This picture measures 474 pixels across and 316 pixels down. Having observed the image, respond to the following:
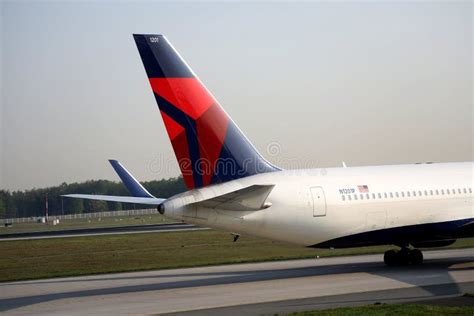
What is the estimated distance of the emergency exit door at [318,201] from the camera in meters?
25.8

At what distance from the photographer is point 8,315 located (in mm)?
21031

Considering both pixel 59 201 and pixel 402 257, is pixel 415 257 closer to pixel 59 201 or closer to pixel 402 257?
pixel 402 257

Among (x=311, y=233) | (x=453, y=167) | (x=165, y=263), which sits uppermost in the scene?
(x=453, y=167)

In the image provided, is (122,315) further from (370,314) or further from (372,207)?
(372,207)

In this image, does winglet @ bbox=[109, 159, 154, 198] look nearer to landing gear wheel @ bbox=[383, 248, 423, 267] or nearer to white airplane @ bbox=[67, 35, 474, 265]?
white airplane @ bbox=[67, 35, 474, 265]

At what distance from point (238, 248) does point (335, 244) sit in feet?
45.0

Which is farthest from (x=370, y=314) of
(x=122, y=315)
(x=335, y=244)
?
(x=335, y=244)

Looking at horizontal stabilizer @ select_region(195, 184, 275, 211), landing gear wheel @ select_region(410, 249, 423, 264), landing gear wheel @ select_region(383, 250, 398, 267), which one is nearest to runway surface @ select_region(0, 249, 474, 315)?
landing gear wheel @ select_region(383, 250, 398, 267)

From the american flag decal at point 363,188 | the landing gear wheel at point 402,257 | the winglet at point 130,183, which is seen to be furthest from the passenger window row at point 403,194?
the winglet at point 130,183

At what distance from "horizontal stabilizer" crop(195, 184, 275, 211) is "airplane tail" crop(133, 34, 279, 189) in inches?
44.1

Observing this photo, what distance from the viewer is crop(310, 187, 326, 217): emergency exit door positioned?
25.8 m

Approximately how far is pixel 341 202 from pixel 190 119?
6.63m

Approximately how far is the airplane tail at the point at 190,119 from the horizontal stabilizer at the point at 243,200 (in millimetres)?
1121

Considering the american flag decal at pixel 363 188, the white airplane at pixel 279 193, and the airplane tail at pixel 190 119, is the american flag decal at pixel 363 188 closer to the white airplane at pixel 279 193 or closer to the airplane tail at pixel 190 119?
the white airplane at pixel 279 193
